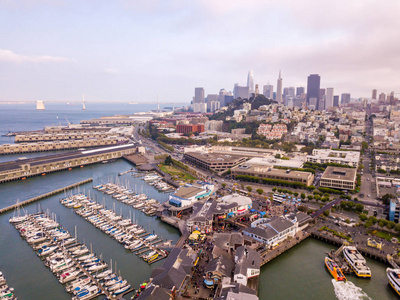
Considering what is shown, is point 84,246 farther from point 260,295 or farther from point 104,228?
point 260,295

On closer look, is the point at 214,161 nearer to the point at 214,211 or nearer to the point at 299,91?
the point at 214,211

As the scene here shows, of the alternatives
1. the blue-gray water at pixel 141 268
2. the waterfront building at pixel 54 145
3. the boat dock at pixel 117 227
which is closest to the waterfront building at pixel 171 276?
the blue-gray water at pixel 141 268

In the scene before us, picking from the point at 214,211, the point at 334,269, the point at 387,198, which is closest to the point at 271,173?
the point at 387,198

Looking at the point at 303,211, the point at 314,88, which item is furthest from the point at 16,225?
the point at 314,88

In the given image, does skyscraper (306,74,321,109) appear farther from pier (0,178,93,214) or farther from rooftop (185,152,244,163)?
pier (0,178,93,214)

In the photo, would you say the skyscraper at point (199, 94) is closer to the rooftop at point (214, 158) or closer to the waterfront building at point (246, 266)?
the rooftop at point (214, 158)

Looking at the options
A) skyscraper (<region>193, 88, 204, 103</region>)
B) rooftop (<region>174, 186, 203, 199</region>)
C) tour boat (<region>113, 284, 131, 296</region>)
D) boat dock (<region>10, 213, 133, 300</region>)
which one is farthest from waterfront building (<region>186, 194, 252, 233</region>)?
skyscraper (<region>193, 88, 204, 103</region>)

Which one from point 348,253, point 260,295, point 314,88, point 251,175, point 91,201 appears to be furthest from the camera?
point 314,88
